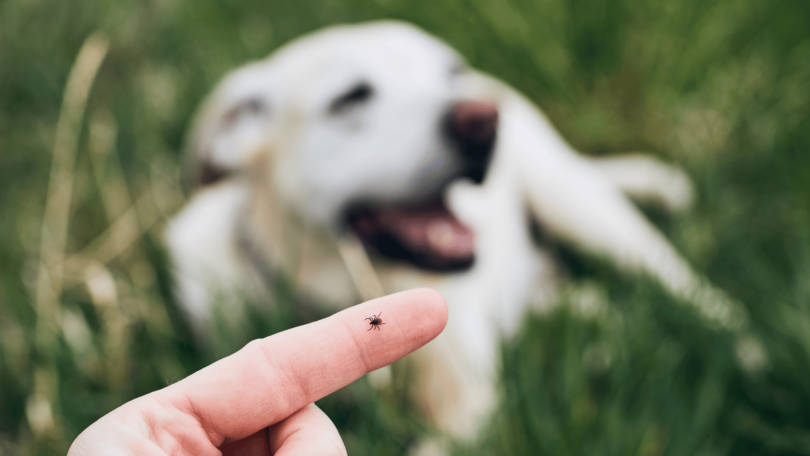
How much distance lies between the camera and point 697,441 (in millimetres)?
1017

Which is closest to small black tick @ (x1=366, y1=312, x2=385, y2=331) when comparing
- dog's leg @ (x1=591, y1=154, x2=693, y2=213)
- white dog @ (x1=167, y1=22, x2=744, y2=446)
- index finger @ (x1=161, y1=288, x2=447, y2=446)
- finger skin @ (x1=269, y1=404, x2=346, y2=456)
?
index finger @ (x1=161, y1=288, x2=447, y2=446)

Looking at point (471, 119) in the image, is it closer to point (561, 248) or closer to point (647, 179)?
point (561, 248)

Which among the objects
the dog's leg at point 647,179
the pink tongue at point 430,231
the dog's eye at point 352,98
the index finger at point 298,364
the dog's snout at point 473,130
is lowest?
the dog's leg at point 647,179

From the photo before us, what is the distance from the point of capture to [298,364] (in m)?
0.53

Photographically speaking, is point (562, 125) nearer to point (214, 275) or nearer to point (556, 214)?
point (556, 214)

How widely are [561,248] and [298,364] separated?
1.52m

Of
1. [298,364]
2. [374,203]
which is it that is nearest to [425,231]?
[374,203]

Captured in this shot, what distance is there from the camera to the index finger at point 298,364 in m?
0.51

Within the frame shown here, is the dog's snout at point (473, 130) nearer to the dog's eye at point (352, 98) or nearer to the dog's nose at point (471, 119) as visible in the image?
the dog's nose at point (471, 119)

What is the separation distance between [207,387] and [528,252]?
1.41 m

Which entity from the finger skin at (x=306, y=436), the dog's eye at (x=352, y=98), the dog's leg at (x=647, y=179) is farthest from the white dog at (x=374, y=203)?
the finger skin at (x=306, y=436)

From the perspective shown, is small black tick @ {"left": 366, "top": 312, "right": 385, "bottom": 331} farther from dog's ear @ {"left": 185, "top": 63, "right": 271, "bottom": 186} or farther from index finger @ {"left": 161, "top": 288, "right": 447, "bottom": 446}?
dog's ear @ {"left": 185, "top": 63, "right": 271, "bottom": 186}

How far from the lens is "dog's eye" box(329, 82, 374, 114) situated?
1.31 m

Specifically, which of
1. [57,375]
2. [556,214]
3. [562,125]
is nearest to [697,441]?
[556,214]
